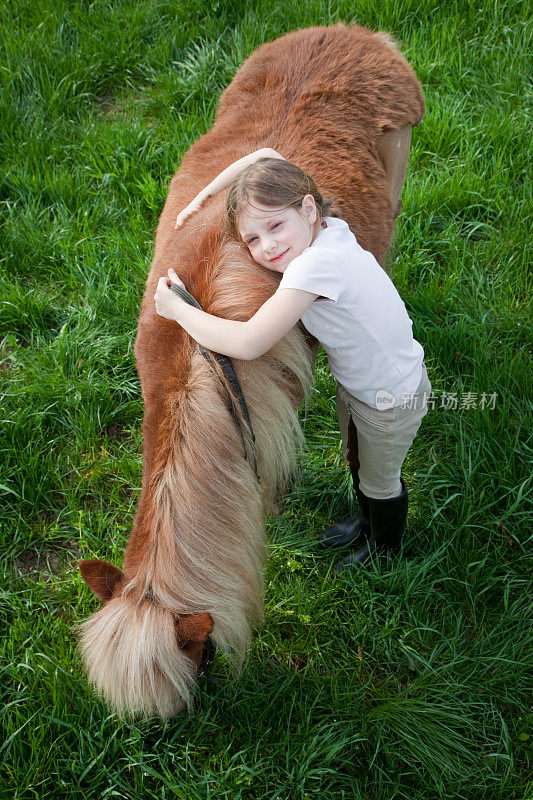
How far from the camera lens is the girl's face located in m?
2.23

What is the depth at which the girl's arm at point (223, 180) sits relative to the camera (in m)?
2.58

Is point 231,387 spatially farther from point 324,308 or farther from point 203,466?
point 324,308

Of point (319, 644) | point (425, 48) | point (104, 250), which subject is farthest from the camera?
point (425, 48)

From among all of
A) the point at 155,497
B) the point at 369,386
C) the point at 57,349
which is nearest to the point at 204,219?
the point at 369,386

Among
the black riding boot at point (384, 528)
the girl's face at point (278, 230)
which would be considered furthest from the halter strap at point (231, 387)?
the black riding boot at point (384, 528)

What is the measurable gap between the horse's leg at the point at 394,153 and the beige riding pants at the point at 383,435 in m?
1.28

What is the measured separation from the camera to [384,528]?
2.98m

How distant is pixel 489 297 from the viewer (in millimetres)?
3926

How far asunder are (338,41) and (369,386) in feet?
6.43

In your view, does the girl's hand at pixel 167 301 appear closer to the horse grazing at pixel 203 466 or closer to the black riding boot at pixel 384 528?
the horse grazing at pixel 203 466

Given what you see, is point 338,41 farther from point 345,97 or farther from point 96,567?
point 96,567

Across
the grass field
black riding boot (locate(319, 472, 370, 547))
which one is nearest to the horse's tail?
the grass field

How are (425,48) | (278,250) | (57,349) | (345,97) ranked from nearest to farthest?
(278,250)
(345,97)
(57,349)
(425,48)

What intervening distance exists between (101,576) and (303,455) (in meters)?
1.50
